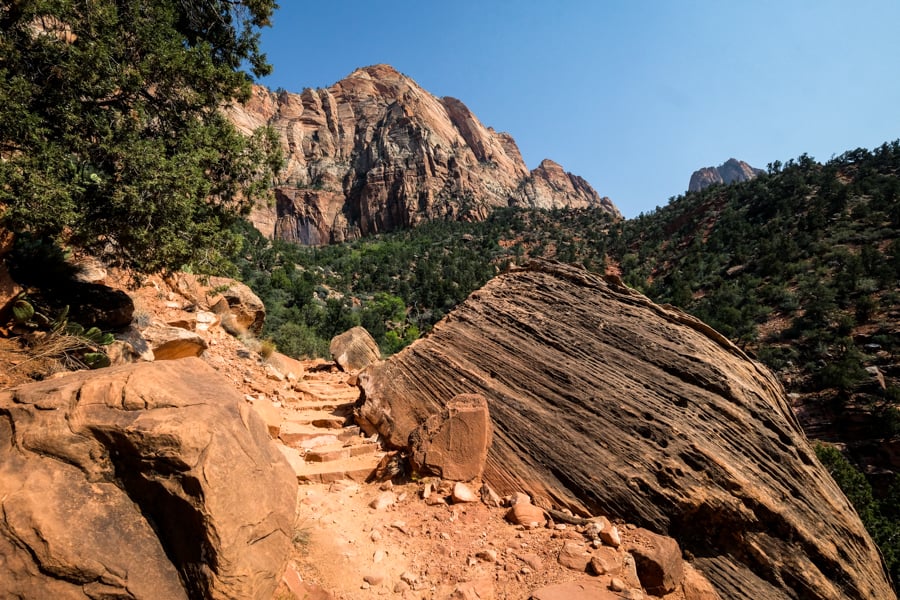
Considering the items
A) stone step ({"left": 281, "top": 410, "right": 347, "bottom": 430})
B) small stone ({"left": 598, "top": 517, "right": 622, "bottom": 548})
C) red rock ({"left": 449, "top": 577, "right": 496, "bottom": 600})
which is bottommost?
stone step ({"left": 281, "top": 410, "right": 347, "bottom": 430})

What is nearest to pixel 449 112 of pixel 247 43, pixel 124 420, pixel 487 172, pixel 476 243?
pixel 487 172

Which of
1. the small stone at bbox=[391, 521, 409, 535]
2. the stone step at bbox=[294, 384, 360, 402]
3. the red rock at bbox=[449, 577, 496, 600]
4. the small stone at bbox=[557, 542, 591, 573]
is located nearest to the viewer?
the red rock at bbox=[449, 577, 496, 600]

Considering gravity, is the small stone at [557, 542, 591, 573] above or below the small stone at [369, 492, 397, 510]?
above

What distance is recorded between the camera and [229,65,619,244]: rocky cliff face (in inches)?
3750

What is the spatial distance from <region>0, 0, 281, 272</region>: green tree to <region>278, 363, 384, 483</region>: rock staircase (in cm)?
347

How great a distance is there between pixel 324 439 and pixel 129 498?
4.24 metres

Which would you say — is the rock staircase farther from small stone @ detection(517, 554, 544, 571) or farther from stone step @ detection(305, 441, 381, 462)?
small stone @ detection(517, 554, 544, 571)

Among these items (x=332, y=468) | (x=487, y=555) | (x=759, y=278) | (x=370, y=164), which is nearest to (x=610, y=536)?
(x=487, y=555)

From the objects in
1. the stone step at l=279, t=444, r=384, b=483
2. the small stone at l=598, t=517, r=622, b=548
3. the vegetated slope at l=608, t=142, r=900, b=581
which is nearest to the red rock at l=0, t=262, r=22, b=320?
the stone step at l=279, t=444, r=384, b=483

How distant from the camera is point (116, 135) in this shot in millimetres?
A: 6703

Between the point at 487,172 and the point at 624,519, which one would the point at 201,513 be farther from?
the point at 487,172

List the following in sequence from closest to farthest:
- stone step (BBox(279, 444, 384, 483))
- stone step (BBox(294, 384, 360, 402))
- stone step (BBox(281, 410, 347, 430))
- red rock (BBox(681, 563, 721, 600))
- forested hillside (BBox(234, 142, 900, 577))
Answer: red rock (BBox(681, 563, 721, 600))
stone step (BBox(279, 444, 384, 483))
stone step (BBox(281, 410, 347, 430))
stone step (BBox(294, 384, 360, 402))
forested hillside (BBox(234, 142, 900, 577))

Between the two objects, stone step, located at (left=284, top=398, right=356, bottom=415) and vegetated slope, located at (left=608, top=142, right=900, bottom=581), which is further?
vegetated slope, located at (left=608, top=142, right=900, bottom=581)

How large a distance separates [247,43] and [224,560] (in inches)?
404
